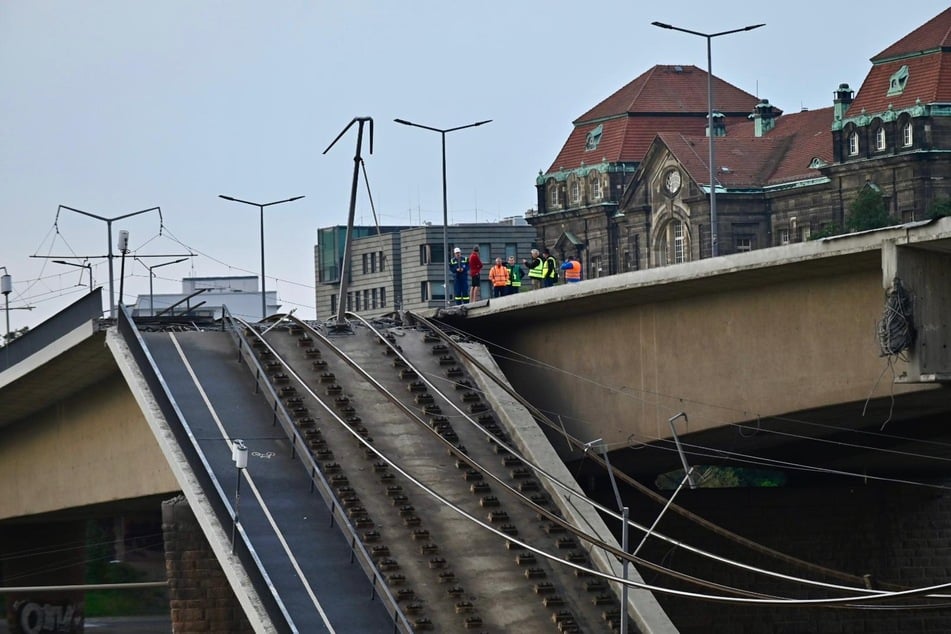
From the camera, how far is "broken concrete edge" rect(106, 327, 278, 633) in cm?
2820

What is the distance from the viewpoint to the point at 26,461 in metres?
45.9

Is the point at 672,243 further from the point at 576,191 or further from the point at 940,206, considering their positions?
the point at 940,206

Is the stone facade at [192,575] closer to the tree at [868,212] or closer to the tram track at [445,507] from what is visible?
the tram track at [445,507]

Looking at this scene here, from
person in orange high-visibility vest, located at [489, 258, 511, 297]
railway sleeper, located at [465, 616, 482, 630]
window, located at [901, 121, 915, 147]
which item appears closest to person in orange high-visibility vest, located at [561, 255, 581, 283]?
person in orange high-visibility vest, located at [489, 258, 511, 297]

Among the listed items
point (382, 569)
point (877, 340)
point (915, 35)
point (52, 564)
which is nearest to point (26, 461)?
point (52, 564)

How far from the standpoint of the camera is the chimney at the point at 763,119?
15562 centimetres

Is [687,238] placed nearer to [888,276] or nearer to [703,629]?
[703,629]

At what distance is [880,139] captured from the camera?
5207 inches

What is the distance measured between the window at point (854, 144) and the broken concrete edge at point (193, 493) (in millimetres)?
103864

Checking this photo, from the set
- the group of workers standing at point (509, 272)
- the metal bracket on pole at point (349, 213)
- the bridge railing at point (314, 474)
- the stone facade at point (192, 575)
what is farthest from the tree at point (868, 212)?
the stone facade at point (192, 575)

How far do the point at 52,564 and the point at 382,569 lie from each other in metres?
31.0

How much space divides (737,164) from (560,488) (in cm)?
11560

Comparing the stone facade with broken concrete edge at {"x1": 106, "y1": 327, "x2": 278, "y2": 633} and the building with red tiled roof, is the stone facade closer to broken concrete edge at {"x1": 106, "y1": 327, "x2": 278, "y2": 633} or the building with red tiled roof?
broken concrete edge at {"x1": 106, "y1": 327, "x2": 278, "y2": 633}

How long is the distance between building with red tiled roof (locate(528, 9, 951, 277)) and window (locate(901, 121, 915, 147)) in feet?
0.22
